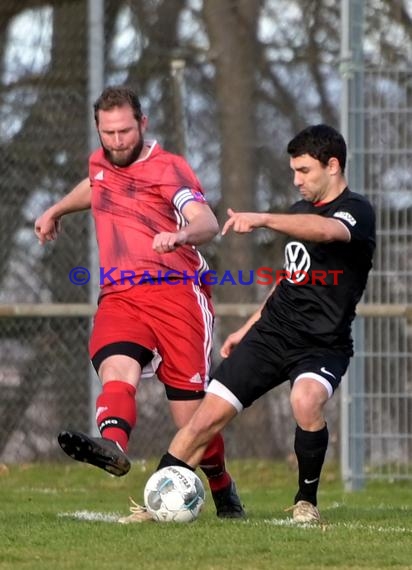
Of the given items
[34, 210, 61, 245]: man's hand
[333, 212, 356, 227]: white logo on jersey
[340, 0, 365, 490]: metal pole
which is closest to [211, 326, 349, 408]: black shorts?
[333, 212, 356, 227]: white logo on jersey

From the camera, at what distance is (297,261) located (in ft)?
22.7

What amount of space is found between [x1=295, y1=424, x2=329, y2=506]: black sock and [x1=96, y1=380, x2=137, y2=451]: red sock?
0.81m

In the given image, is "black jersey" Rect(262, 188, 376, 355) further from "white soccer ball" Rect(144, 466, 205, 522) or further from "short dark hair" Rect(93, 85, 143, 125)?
"short dark hair" Rect(93, 85, 143, 125)

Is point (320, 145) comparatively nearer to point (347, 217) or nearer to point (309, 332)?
point (347, 217)

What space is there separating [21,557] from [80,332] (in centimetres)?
618

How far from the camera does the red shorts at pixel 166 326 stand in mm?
6922

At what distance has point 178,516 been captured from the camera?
21.5ft

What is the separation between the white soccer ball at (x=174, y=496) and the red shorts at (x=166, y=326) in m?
0.54

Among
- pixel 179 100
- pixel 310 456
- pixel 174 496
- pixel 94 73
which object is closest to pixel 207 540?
pixel 174 496

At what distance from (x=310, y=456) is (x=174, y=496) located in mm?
693

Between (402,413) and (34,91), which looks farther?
(34,91)

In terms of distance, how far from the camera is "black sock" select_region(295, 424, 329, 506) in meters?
6.77

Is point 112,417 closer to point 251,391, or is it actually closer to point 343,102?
point 251,391

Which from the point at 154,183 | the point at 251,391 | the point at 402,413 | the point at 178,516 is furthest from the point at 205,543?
the point at 402,413
